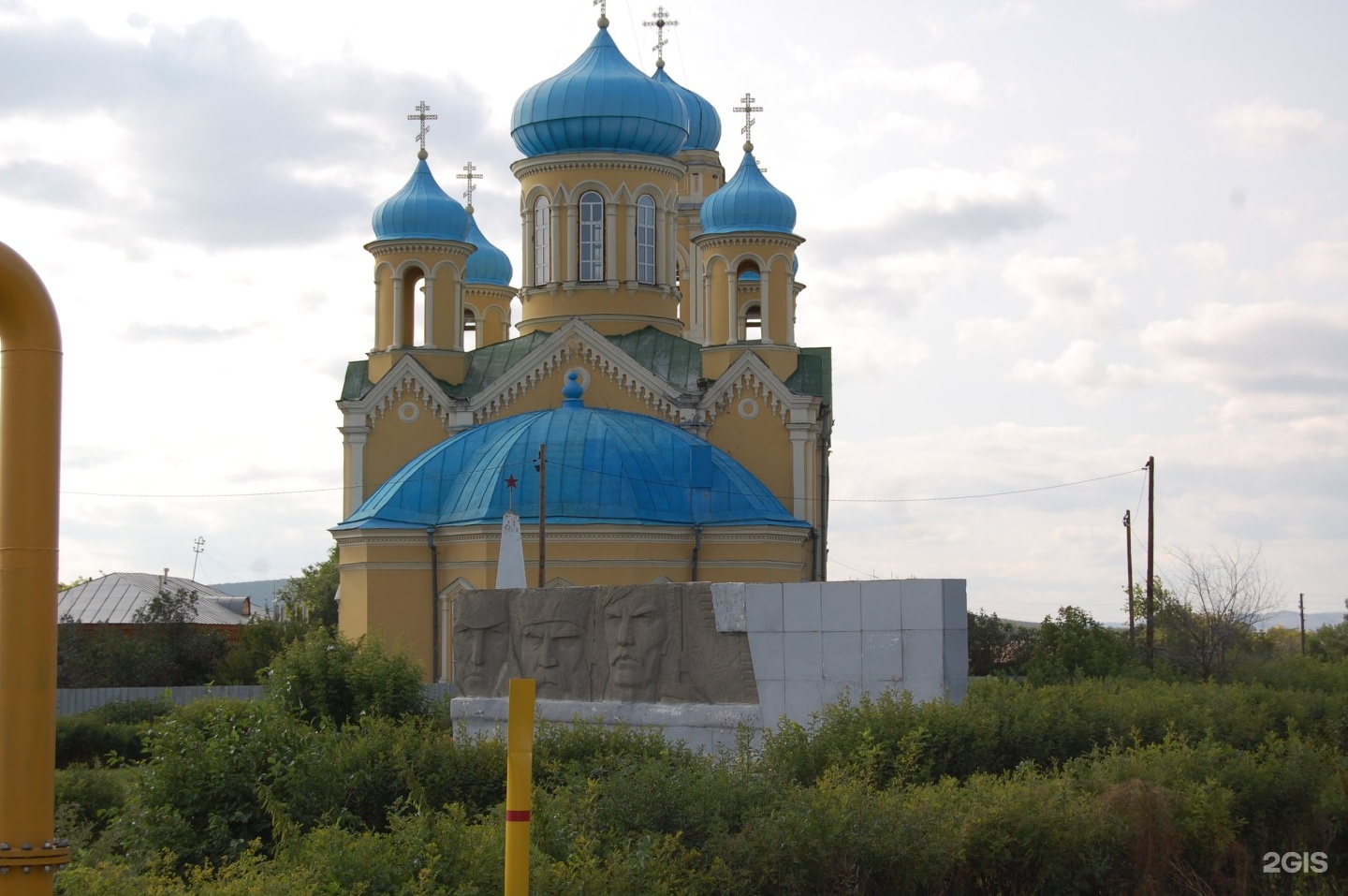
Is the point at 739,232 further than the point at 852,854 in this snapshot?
Yes

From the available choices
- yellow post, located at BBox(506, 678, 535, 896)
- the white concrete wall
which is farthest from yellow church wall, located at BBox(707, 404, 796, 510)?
yellow post, located at BBox(506, 678, 535, 896)

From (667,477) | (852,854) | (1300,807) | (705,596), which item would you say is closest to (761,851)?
(852,854)

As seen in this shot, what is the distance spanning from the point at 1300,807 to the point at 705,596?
183 inches

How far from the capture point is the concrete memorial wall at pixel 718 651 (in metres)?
12.0

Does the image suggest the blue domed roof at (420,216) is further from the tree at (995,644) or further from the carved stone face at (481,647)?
the carved stone face at (481,647)

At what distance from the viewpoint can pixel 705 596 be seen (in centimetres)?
1279

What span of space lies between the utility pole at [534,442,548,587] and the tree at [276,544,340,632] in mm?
20367

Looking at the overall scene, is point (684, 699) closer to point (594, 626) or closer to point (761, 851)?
point (594, 626)

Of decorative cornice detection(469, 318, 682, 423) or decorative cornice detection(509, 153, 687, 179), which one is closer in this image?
decorative cornice detection(469, 318, 682, 423)

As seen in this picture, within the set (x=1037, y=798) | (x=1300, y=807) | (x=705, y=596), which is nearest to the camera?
(x=1037, y=798)

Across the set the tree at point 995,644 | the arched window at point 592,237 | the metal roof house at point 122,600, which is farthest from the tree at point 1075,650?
the metal roof house at point 122,600

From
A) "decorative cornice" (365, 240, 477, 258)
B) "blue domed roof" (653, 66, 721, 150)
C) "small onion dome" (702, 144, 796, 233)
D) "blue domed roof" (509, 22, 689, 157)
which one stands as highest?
"blue domed roof" (653, 66, 721, 150)

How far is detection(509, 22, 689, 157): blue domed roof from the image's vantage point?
3031 cm

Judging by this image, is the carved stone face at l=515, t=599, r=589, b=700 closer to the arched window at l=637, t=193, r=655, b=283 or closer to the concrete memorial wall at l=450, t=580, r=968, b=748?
the concrete memorial wall at l=450, t=580, r=968, b=748
